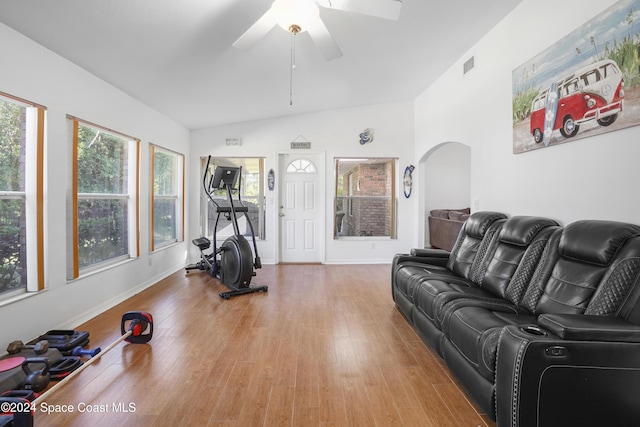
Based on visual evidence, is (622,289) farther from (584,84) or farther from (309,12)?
(309,12)

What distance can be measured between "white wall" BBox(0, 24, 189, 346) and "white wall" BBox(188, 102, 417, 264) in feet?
6.51

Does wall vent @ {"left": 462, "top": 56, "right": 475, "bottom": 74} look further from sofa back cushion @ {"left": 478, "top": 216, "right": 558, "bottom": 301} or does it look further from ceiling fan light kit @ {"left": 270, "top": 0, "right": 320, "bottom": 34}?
ceiling fan light kit @ {"left": 270, "top": 0, "right": 320, "bottom": 34}

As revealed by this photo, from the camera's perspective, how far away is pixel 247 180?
6227mm

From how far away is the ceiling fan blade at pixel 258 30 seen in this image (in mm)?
2275

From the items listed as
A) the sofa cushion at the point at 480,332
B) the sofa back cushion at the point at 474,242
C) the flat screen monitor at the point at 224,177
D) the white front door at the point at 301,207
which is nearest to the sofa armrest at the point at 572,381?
the sofa cushion at the point at 480,332

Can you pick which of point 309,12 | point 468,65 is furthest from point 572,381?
point 468,65

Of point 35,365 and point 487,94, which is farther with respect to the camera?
point 487,94

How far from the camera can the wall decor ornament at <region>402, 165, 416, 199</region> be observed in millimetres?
6062

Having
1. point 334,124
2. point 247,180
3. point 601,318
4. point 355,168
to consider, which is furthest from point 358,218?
point 601,318

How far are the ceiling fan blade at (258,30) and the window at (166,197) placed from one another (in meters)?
2.73

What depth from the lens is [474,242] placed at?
3312 millimetres

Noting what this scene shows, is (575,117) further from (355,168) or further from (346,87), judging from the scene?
(355,168)

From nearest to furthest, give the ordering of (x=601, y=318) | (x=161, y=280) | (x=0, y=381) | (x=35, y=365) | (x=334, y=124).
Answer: (x=601, y=318), (x=0, y=381), (x=35, y=365), (x=161, y=280), (x=334, y=124)

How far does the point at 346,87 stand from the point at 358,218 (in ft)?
8.20
